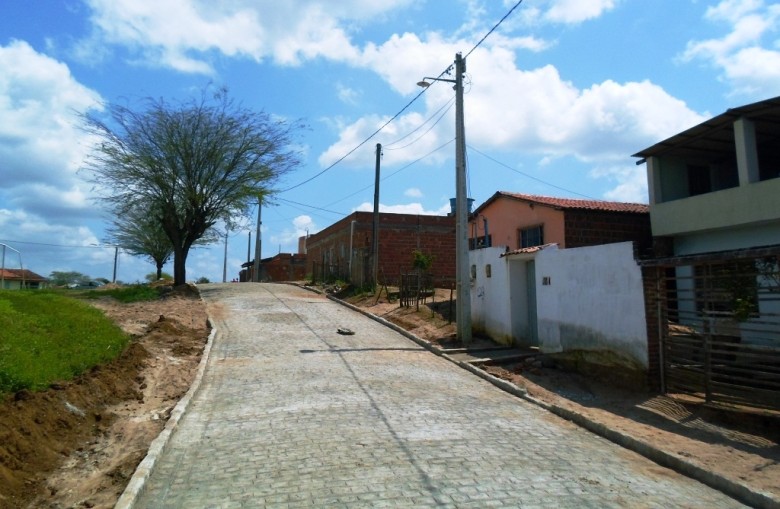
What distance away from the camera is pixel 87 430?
7070 millimetres

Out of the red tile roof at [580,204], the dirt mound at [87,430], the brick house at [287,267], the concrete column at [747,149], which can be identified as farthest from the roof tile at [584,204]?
the brick house at [287,267]

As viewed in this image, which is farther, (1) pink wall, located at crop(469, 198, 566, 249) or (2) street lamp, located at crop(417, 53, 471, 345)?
(1) pink wall, located at crop(469, 198, 566, 249)

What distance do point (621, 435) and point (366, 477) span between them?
3.72 metres

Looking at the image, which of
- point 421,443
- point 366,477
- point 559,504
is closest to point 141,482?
point 366,477

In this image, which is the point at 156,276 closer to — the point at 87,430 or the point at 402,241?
the point at 402,241

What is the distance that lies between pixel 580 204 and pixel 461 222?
7070 millimetres

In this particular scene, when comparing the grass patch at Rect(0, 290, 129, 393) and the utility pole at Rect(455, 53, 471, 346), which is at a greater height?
the utility pole at Rect(455, 53, 471, 346)

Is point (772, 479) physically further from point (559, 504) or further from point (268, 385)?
point (268, 385)

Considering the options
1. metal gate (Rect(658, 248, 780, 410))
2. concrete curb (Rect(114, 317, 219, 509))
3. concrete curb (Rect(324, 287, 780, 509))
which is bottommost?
concrete curb (Rect(324, 287, 780, 509))

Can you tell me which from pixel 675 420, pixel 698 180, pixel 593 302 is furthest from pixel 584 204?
pixel 675 420

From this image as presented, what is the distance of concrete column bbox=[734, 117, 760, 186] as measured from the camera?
48.1 feet

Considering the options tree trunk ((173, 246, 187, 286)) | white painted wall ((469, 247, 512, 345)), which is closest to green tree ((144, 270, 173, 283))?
tree trunk ((173, 246, 187, 286))

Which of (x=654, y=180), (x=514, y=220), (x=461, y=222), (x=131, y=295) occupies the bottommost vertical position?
(x=131, y=295)

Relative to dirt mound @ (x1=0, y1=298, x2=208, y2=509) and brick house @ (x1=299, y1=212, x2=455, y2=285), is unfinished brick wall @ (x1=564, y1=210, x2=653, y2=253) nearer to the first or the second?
brick house @ (x1=299, y1=212, x2=455, y2=285)
